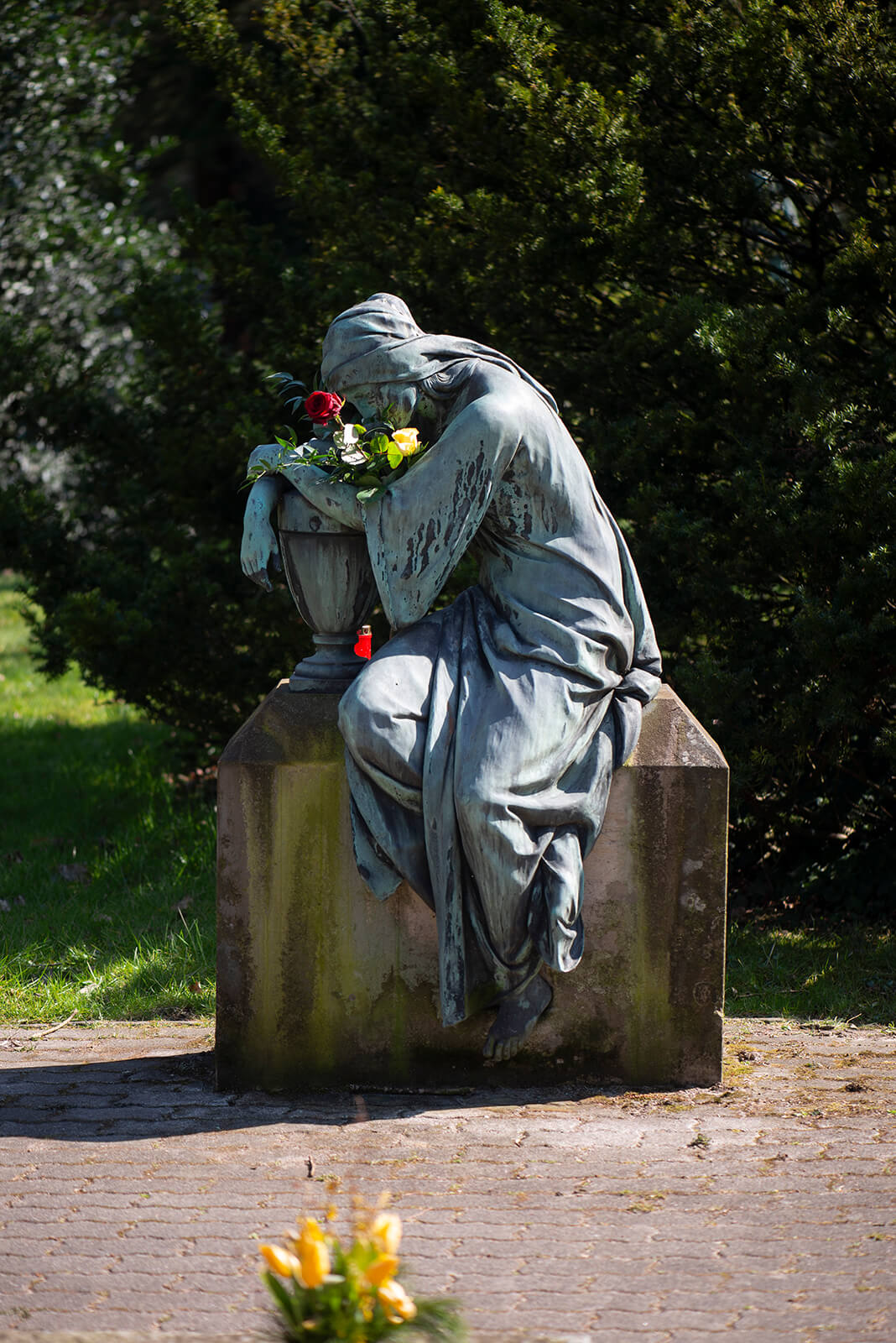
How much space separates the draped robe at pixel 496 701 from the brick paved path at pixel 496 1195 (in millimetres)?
429

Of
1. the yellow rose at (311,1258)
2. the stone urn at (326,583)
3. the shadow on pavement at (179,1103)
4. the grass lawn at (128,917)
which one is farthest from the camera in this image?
the grass lawn at (128,917)

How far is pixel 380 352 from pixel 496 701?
0.96 m

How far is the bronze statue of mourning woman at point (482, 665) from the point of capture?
3834mm

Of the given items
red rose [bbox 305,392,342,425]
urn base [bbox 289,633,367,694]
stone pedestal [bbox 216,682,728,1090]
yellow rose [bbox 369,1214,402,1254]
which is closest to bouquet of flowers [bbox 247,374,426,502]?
red rose [bbox 305,392,342,425]

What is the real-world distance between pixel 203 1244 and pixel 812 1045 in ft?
7.00

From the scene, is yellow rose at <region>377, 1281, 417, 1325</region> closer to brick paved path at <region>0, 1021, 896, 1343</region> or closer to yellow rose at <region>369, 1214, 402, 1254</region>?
yellow rose at <region>369, 1214, 402, 1254</region>

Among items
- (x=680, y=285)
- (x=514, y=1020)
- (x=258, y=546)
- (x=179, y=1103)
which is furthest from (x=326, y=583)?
(x=680, y=285)

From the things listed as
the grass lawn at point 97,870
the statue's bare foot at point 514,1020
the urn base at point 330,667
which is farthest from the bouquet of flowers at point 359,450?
the grass lawn at point 97,870

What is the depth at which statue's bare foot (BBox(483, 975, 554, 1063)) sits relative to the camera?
4004mm

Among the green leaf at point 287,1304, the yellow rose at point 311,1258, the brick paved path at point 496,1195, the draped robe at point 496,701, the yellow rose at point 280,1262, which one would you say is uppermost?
the draped robe at point 496,701

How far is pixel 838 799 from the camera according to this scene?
20.2 feet

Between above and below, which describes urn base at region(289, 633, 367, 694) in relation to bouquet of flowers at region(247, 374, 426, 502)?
below

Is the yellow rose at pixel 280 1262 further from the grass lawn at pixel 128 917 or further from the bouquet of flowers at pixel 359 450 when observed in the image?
the grass lawn at pixel 128 917

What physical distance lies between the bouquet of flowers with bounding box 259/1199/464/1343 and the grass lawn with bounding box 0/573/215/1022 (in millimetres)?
2918
